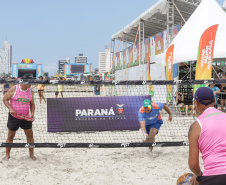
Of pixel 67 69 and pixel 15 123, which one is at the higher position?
pixel 67 69

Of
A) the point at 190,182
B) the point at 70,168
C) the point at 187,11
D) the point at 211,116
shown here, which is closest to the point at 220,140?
the point at 211,116

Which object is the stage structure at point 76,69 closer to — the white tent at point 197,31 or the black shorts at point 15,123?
the white tent at point 197,31

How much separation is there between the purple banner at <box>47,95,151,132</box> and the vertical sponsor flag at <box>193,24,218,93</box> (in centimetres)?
228

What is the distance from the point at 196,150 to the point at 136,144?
2.30 metres

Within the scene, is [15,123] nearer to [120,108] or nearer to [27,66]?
[120,108]

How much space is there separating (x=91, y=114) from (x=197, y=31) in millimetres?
4916

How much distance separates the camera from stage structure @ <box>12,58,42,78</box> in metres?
54.1

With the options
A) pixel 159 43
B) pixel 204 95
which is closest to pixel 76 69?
pixel 159 43

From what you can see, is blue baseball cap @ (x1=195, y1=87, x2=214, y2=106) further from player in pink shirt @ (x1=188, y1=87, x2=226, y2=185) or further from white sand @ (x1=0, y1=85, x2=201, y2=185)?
white sand @ (x1=0, y1=85, x2=201, y2=185)

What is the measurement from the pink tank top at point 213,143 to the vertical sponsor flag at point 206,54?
5981 millimetres

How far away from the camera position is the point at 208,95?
1804 mm

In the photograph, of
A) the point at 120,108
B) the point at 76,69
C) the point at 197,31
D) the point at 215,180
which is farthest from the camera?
the point at 76,69

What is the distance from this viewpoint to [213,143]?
5.59 feet

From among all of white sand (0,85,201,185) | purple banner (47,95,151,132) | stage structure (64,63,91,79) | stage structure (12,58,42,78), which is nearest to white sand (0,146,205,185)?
white sand (0,85,201,185)
